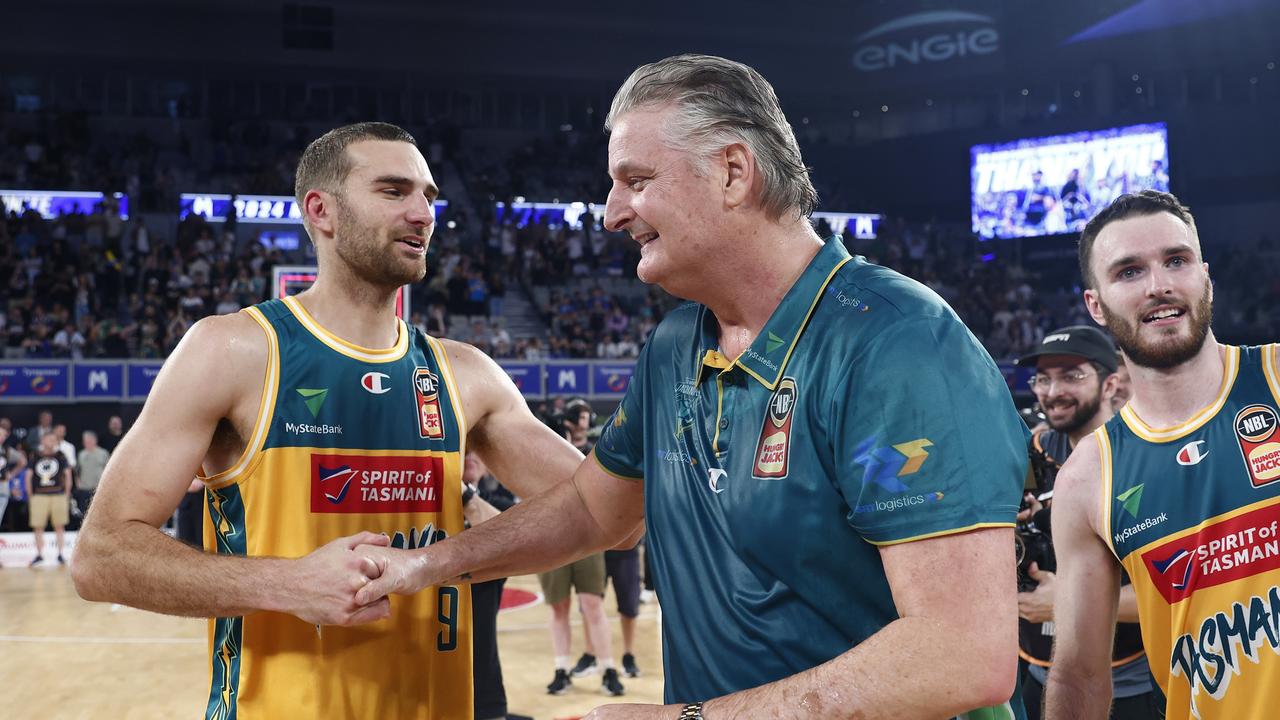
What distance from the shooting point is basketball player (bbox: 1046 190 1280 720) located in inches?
96.4

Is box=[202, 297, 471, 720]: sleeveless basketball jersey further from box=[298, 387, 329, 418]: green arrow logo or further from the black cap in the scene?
the black cap

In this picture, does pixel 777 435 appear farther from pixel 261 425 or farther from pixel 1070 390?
pixel 1070 390

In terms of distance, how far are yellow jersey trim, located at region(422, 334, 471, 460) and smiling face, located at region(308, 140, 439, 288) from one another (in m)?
0.24

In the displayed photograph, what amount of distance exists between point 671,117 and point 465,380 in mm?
1451

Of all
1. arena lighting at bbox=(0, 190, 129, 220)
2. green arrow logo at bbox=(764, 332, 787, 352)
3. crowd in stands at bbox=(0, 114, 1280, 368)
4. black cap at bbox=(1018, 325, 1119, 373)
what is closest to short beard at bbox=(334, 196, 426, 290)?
green arrow logo at bbox=(764, 332, 787, 352)

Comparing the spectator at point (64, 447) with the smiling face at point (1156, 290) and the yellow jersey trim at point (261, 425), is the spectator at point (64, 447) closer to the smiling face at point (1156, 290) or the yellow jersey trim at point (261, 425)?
the yellow jersey trim at point (261, 425)

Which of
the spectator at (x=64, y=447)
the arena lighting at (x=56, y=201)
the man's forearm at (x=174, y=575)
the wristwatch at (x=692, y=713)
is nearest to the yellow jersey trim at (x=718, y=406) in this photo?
the wristwatch at (x=692, y=713)

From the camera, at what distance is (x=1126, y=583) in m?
3.70

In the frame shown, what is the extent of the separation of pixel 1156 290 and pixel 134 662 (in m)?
8.81

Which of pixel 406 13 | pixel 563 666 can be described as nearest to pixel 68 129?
pixel 406 13

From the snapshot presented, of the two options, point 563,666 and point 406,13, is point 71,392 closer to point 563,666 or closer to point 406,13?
point 563,666

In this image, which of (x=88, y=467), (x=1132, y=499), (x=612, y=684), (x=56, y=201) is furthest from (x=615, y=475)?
(x=56, y=201)

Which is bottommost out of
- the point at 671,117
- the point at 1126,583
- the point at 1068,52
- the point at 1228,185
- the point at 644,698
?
the point at 644,698

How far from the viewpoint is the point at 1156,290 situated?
262cm
